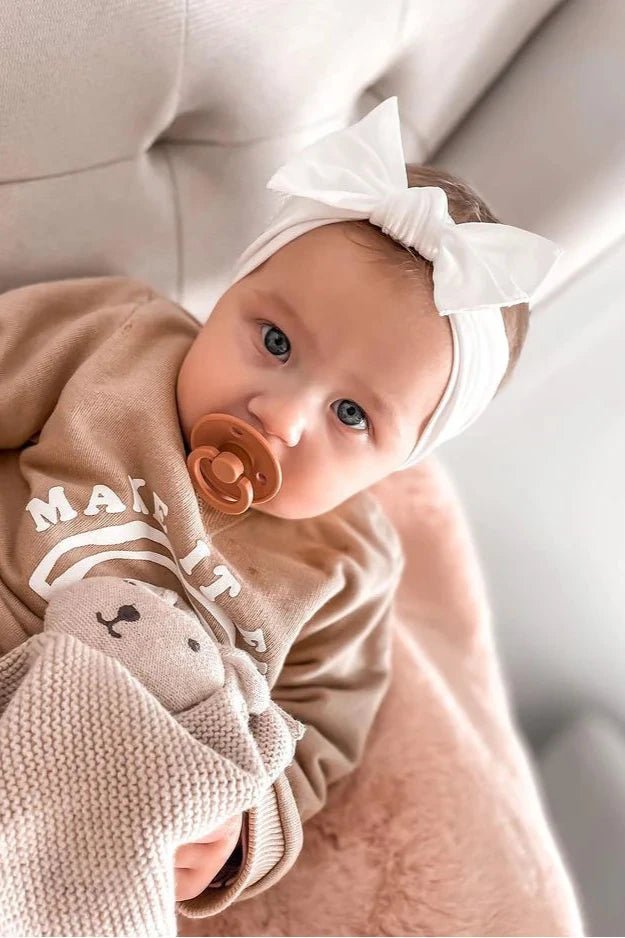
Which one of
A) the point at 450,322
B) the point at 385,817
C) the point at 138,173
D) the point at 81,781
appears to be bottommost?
the point at 385,817

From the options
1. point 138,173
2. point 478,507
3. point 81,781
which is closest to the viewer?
point 81,781

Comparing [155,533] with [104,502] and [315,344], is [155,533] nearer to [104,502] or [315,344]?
[104,502]

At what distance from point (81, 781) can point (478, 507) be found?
0.82 meters

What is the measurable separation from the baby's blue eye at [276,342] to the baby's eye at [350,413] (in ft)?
0.20

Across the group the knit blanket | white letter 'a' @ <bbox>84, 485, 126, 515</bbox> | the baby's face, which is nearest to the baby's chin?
the baby's face

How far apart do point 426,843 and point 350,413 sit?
42 centimetres

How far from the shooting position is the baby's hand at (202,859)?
635 mm

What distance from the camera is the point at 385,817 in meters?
0.82

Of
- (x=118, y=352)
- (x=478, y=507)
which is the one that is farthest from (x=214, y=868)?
(x=478, y=507)

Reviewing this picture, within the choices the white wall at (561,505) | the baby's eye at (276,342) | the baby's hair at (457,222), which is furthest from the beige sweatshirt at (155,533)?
the white wall at (561,505)

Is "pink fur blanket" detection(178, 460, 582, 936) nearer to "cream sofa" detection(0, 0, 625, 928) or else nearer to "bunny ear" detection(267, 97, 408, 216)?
"cream sofa" detection(0, 0, 625, 928)

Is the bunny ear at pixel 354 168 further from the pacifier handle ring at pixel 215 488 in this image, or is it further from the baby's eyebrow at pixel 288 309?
the pacifier handle ring at pixel 215 488

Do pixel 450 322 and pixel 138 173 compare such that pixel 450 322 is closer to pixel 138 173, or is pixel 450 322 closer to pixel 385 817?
pixel 138 173

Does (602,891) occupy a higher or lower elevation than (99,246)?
lower
